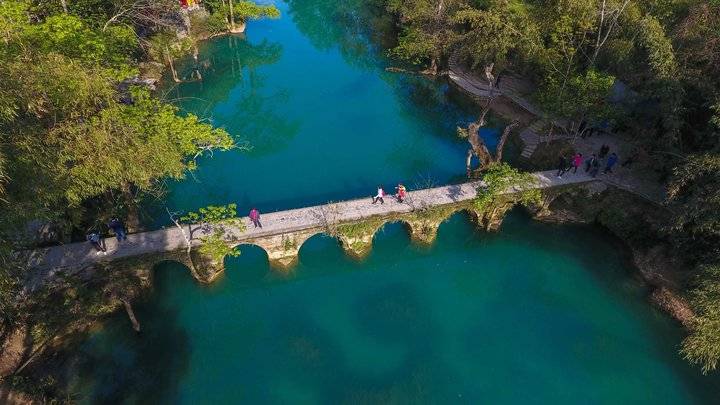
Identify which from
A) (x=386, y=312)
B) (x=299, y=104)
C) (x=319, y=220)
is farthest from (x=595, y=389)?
(x=299, y=104)

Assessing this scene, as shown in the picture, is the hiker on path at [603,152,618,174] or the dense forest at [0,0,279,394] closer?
the dense forest at [0,0,279,394]

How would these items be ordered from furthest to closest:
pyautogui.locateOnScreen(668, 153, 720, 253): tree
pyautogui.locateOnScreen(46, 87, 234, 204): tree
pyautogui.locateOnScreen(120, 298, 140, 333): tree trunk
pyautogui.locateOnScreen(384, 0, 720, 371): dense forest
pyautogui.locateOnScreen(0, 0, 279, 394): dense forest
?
pyautogui.locateOnScreen(120, 298, 140, 333): tree trunk < pyautogui.locateOnScreen(384, 0, 720, 371): dense forest < pyautogui.locateOnScreen(668, 153, 720, 253): tree < pyautogui.locateOnScreen(46, 87, 234, 204): tree < pyautogui.locateOnScreen(0, 0, 279, 394): dense forest

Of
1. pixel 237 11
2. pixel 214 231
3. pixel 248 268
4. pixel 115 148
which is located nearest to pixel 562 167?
pixel 248 268

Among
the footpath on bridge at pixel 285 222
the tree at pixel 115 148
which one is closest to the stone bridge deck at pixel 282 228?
the footpath on bridge at pixel 285 222

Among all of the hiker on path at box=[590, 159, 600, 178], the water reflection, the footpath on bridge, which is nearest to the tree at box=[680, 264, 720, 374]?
the hiker on path at box=[590, 159, 600, 178]

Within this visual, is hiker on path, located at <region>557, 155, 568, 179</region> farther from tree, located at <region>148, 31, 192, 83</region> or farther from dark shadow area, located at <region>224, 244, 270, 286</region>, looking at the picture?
tree, located at <region>148, 31, 192, 83</region>

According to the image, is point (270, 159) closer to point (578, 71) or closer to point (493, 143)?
point (493, 143)

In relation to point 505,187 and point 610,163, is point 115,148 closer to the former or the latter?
point 505,187
